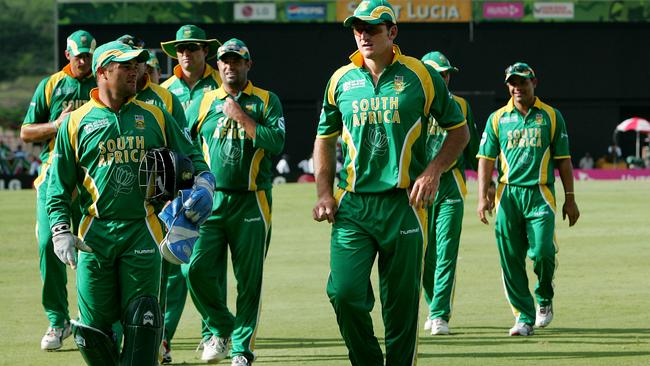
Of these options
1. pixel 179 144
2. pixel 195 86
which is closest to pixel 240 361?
pixel 179 144

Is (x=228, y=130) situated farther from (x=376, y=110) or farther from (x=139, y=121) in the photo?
(x=376, y=110)

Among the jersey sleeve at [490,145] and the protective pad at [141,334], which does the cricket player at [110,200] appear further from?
the jersey sleeve at [490,145]

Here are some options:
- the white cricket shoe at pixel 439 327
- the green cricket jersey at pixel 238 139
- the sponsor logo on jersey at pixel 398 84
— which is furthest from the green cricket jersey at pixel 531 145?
the sponsor logo on jersey at pixel 398 84

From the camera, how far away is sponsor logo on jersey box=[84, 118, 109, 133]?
7.50m

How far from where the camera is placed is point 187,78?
1042cm

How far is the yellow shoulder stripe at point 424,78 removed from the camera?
7.58m

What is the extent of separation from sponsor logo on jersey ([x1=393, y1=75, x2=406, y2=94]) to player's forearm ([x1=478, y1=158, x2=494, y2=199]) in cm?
436

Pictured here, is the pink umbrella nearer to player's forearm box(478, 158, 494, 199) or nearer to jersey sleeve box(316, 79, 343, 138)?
player's forearm box(478, 158, 494, 199)

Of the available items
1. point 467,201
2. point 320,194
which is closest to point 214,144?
point 320,194

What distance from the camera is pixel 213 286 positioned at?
9.48 m

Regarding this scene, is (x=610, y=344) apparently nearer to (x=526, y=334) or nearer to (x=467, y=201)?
(x=526, y=334)

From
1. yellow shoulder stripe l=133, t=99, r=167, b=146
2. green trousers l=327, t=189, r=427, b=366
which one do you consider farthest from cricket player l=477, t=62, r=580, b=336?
yellow shoulder stripe l=133, t=99, r=167, b=146

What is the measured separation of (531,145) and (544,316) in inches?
59.3

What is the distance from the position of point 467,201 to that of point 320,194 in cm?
2120
